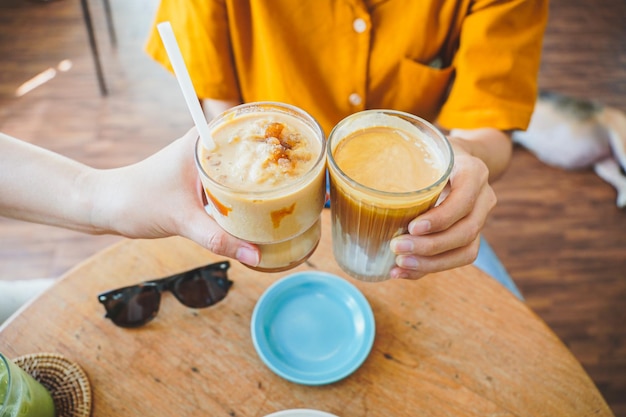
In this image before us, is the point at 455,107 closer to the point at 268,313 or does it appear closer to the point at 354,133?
the point at 354,133

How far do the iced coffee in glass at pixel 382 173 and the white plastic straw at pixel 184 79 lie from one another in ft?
0.77

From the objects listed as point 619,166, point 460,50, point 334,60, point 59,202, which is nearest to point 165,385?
point 59,202

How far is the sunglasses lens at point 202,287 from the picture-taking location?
121 centimetres

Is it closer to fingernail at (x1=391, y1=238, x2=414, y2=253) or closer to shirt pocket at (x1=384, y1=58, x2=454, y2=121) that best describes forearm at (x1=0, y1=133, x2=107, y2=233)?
fingernail at (x1=391, y1=238, x2=414, y2=253)

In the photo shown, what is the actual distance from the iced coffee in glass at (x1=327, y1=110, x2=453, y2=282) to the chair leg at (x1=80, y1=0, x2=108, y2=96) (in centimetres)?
261

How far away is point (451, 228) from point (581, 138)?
8.10 feet

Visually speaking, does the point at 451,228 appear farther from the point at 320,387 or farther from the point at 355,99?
the point at 355,99

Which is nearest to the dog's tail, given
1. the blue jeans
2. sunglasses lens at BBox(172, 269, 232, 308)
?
the blue jeans

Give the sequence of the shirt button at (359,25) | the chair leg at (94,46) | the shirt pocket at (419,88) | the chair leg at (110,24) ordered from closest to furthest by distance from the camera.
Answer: the shirt button at (359,25) → the shirt pocket at (419,88) → the chair leg at (94,46) → the chair leg at (110,24)

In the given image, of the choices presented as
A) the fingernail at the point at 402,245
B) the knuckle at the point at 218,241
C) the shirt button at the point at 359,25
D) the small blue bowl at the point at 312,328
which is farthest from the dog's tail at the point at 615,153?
the knuckle at the point at 218,241

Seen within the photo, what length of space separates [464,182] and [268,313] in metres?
0.58

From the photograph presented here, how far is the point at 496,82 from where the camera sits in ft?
4.62

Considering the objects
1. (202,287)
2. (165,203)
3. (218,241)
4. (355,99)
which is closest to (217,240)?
(218,241)

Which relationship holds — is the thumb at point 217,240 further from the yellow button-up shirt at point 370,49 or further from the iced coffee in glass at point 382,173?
the yellow button-up shirt at point 370,49
